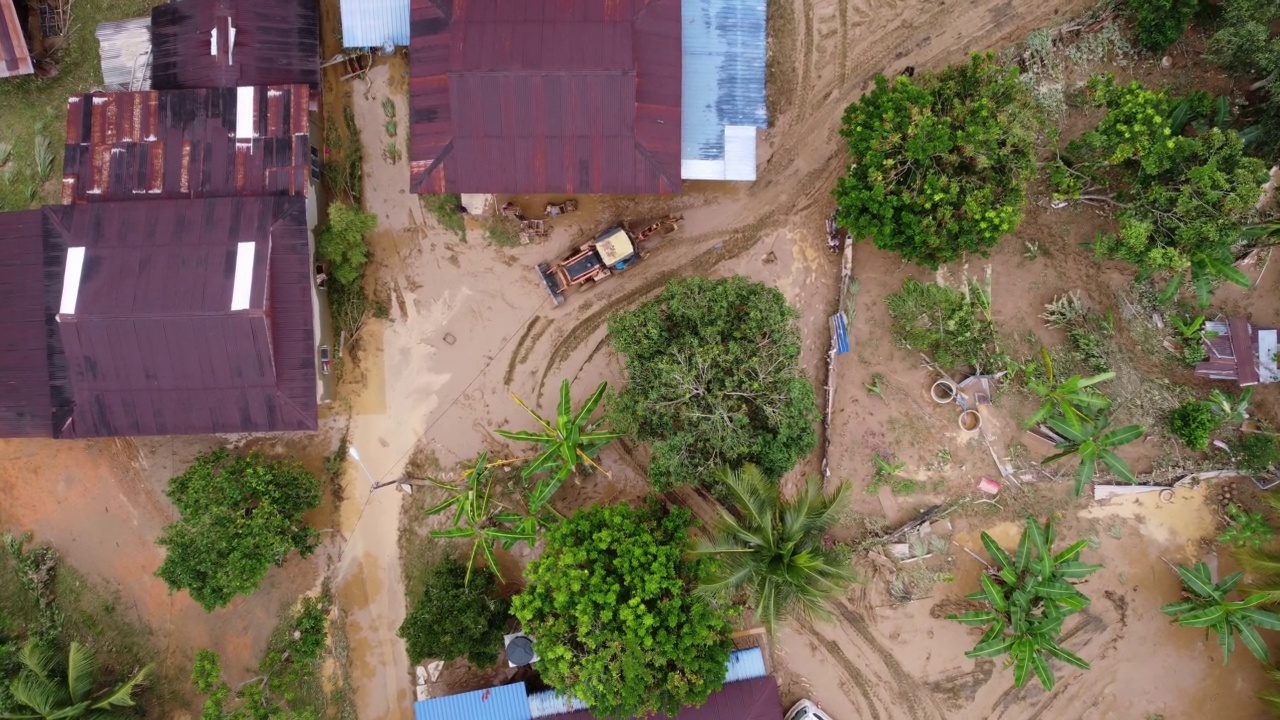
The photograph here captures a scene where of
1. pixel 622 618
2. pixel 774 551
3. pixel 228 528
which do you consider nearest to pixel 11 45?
pixel 228 528

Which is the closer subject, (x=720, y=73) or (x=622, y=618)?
(x=622, y=618)

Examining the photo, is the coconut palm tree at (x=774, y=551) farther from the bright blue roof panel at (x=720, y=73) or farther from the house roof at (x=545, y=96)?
the bright blue roof panel at (x=720, y=73)

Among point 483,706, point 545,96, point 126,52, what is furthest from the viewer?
point 126,52

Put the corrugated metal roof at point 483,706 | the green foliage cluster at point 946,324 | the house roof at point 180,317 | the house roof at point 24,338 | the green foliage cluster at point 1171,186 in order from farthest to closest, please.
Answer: the green foliage cluster at point 946,324
the corrugated metal roof at point 483,706
the house roof at point 24,338
the house roof at point 180,317
the green foliage cluster at point 1171,186

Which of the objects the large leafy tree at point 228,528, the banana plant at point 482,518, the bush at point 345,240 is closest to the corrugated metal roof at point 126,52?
the bush at point 345,240

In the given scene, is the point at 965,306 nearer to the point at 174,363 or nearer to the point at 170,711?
the point at 174,363

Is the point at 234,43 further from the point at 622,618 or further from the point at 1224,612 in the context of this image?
the point at 1224,612

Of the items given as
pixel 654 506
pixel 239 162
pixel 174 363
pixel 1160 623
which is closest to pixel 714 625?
pixel 654 506
